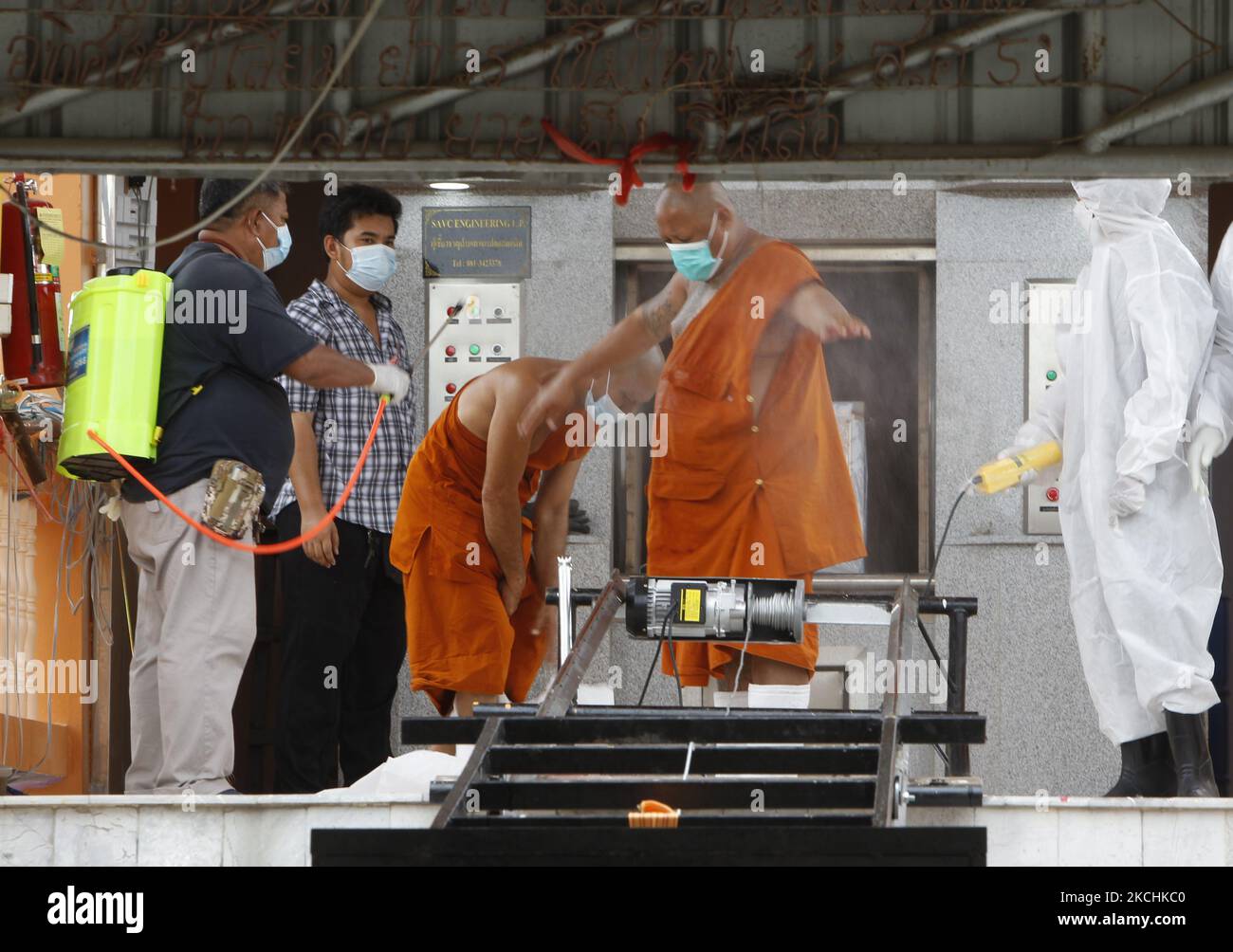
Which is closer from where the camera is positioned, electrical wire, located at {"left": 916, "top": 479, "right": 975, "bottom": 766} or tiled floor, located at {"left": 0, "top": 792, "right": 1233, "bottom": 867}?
tiled floor, located at {"left": 0, "top": 792, "right": 1233, "bottom": 867}

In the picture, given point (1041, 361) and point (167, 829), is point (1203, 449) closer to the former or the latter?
point (1041, 361)

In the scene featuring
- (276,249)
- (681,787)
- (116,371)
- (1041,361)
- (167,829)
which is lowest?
(167,829)

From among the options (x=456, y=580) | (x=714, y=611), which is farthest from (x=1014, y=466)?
(x=456, y=580)

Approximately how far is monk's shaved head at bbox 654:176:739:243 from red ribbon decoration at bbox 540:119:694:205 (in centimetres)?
149

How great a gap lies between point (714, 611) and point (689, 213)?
1.80m

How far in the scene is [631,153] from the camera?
5.54 m

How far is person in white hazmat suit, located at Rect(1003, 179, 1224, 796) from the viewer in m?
6.30

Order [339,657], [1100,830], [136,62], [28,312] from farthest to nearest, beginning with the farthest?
[339,657] → [28,312] → [136,62] → [1100,830]

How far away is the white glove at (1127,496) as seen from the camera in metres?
6.38

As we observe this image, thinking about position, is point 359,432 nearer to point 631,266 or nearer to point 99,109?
point 631,266

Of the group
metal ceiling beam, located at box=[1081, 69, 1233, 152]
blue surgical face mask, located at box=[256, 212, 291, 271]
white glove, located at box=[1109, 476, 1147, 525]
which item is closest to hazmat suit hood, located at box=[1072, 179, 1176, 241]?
white glove, located at box=[1109, 476, 1147, 525]

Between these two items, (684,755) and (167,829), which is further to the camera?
(167,829)

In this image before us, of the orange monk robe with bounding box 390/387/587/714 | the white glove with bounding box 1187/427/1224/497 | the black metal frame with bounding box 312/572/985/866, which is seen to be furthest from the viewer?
the orange monk robe with bounding box 390/387/587/714

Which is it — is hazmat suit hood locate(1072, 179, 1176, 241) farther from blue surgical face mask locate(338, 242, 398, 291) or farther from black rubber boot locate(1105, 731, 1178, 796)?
blue surgical face mask locate(338, 242, 398, 291)
